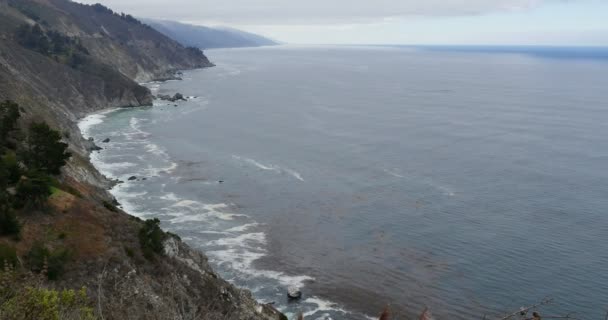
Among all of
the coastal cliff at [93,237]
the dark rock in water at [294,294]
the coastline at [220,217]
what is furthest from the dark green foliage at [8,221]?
the dark rock in water at [294,294]

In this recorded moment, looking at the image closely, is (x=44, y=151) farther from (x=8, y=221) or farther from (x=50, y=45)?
(x=50, y=45)

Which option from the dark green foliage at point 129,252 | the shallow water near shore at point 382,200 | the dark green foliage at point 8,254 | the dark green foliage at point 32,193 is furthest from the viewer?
the shallow water near shore at point 382,200

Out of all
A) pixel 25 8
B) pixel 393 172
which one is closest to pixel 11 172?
pixel 393 172

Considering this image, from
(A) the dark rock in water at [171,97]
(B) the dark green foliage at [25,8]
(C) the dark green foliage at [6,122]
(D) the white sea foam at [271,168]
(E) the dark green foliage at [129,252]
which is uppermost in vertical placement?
(B) the dark green foliage at [25,8]

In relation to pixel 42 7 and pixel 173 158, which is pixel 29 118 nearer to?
pixel 173 158

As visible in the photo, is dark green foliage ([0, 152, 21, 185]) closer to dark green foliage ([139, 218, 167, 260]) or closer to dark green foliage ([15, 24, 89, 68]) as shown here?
dark green foliage ([139, 218, 167, 260])

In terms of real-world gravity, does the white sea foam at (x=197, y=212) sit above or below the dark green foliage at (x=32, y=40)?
below

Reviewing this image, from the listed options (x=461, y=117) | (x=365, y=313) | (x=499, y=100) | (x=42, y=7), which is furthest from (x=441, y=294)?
(x=42, y=7)

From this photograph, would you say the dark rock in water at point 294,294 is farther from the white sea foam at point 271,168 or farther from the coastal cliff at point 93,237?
the white sea foam at point 271,168

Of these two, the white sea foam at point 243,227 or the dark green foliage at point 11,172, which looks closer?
the dark green foliage at point 11,172
